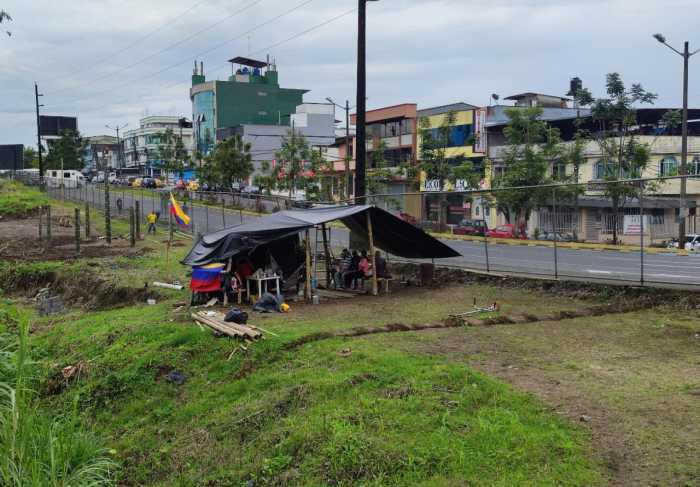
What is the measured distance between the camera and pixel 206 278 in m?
15.0

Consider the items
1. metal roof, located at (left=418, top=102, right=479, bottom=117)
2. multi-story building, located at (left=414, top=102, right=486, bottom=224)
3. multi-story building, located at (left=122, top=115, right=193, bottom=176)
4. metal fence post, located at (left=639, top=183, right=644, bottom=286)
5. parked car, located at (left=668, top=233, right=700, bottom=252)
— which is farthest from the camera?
multi-story building, located at (left=122, top=115, right=193, bottom=176)

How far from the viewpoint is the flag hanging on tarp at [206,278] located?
15.0 metres

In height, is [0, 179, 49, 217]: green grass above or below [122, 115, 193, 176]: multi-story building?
below

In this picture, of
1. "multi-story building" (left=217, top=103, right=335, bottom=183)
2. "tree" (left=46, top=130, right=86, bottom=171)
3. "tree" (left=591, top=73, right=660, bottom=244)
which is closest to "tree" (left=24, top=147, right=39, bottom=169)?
"tree" (left=46, top=130, right=86, bottom=171)

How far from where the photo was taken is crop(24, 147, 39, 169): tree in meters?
134

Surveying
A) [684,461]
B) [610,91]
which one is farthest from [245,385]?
[610,91]

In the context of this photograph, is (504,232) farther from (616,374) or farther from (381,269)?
(616,374)

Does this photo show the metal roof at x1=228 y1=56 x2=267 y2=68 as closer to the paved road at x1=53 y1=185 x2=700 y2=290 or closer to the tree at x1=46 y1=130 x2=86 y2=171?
the tree at x1=46 y1=130 x2=86 y2=171

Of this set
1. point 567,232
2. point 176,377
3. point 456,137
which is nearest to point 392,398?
point 176,377

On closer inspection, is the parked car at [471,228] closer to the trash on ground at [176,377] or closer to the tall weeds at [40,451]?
the trash on ground at [176,377]

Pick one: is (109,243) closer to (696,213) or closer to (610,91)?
(696,213)

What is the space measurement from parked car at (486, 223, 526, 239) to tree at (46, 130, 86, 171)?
278 feet

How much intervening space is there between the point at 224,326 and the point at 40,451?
4.74 metres

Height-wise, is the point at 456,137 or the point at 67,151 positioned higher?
the point at 67,151
